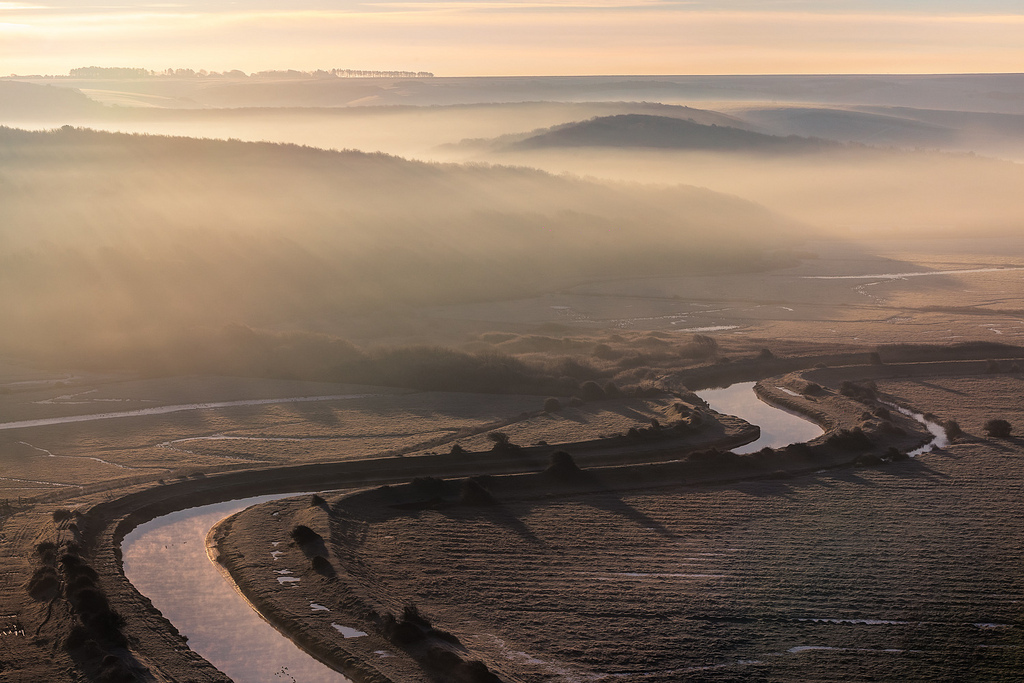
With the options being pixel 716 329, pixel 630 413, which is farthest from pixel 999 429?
pixel 716 329

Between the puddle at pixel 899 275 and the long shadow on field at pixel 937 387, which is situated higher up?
the long shadow on field at pixel 937 387

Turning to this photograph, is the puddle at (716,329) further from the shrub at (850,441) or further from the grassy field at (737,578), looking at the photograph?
the grassy field at (737,578)

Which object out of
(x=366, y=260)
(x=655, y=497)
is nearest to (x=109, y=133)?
(x=366, y=260)

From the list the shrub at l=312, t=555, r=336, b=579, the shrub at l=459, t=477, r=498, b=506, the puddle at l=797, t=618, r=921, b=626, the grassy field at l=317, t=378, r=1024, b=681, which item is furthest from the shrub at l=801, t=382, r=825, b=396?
the shrub at l=312, t=555, r=336, b=579

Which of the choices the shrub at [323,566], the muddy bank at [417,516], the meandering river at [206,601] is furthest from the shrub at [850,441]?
the shrub at [323,566]

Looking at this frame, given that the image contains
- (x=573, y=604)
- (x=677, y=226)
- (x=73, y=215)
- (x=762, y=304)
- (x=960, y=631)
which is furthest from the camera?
(x=677, y=226)

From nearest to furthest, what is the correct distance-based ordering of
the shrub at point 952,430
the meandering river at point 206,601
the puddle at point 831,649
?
1. the puddle at point 831,649
2. the meandering river at point 206,601
3. the shrub at point 952,430

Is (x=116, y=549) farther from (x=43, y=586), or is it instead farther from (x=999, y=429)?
(x=999, y=429)

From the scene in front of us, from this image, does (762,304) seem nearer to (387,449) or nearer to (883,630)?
(387,449)
